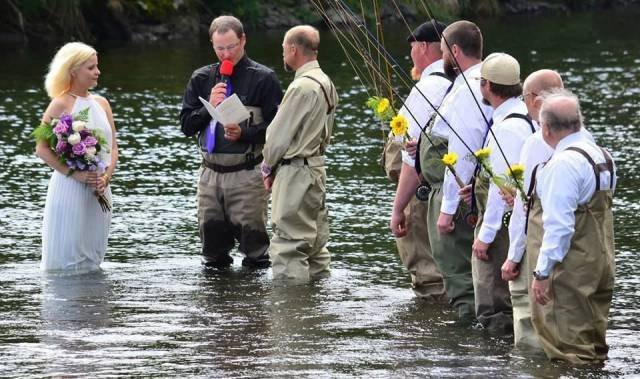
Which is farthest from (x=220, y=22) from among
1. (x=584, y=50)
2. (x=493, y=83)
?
Result: (x=584, y=50)

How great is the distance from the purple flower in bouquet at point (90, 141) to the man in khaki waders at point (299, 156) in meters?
1.39

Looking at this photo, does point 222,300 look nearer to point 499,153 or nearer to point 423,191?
→ point 423,191

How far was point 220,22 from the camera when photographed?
1184 cm

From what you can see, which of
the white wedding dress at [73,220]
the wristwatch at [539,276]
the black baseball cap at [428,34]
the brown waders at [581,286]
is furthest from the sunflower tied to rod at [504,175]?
the white wedding dress at [73,220]

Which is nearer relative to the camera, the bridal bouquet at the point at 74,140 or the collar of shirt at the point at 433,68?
the collar of shirt at the point at 433,68

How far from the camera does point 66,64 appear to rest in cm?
1154

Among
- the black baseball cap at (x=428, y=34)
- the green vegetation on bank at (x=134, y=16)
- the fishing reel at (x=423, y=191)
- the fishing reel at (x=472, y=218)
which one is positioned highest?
the green vegetation on bank at (x=134, y=16)

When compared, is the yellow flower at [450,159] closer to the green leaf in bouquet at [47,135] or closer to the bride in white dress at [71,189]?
the bride in white dress at [71,189]

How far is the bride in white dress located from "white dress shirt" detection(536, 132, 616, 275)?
471cm

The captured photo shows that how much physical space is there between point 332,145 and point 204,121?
925 cm

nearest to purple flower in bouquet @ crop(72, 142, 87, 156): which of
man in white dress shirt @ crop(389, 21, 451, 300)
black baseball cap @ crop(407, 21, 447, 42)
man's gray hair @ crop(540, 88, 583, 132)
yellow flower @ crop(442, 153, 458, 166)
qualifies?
man in white dress shirt @ crop(389, 21, 451, 300)

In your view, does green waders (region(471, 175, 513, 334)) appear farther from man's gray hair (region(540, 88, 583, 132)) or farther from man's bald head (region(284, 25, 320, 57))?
man's bald head (region(284, 25, 320, 57))

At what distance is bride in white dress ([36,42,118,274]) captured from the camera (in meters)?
11.6

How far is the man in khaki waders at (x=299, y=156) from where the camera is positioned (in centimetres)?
1114
